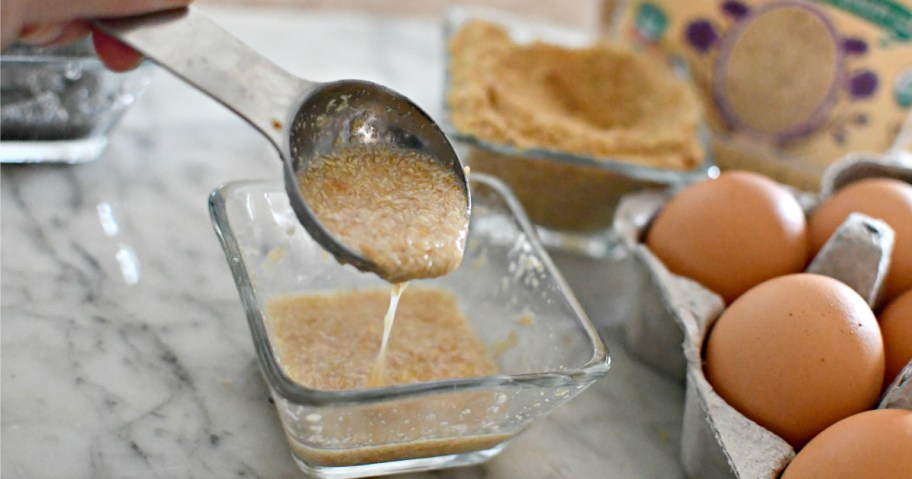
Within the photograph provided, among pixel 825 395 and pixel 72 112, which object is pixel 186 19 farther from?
pixel 825 395

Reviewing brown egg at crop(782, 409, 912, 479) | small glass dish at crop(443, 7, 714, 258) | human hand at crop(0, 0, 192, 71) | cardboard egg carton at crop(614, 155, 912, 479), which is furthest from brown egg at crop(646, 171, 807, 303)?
human hand at crop(0, 0, 192, 71)

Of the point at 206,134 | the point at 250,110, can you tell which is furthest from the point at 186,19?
the point at 206,134

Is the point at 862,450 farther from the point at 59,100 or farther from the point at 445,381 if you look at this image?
the point at 59,100

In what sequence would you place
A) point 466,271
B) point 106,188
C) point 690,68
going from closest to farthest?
1. point 466,271
2. point 106,188
3. point 690,68

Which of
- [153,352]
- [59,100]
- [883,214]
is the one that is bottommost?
[153,352]

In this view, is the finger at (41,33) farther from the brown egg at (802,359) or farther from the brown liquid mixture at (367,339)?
the brown egg at (802,359)

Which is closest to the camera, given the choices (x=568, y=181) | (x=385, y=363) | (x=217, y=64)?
(x=217, y=64)

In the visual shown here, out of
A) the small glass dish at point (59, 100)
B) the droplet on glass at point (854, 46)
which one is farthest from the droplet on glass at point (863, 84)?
the small glass dish at point (59, 100)

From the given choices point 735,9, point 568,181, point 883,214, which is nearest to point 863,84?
point 735,9
